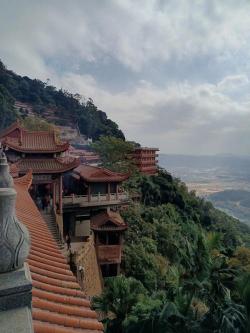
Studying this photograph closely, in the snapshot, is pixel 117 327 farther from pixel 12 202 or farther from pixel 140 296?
pixel 12 202

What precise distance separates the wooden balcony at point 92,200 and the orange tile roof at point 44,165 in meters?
3.45

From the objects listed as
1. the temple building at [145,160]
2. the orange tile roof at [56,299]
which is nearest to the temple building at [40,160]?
the orange tile roof at [56,299]

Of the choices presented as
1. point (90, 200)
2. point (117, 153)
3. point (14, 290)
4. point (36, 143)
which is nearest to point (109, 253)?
point (90, 200)

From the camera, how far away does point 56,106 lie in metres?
72.9

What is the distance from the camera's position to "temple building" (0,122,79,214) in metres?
20.3

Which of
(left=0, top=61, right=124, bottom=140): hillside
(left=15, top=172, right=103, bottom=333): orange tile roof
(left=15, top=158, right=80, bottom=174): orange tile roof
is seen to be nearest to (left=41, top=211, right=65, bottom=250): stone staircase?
(left=15, top=158, right=80, bottom=174): orange tile roof

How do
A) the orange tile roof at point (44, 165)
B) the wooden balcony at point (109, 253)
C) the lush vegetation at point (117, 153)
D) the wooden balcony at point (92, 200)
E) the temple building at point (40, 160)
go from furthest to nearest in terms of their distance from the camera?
the lush vegetation at point (117, 153)
the wooden balcony at point (92, 200)
the temple building at point (40, 160)
the orange tile roof at point (44, 165)
the wooden balcony at point (109, 253)

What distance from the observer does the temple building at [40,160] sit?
2028 cm

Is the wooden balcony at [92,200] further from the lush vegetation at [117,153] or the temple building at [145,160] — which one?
the temple building at [145,160]

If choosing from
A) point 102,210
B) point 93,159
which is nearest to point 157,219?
point 102,210

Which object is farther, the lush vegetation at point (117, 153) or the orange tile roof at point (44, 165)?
the lush vegetation at point (117, 153)

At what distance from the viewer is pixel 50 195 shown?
73.3 ft

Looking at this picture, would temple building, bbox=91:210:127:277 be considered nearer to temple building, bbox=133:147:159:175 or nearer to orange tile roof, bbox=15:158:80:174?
orange tile roof, bbox=15:158:80:174

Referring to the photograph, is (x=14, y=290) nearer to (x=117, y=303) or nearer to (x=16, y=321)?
(x=16, y=321)
